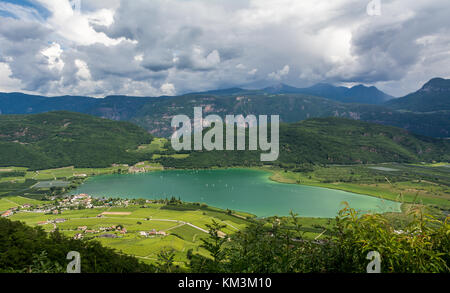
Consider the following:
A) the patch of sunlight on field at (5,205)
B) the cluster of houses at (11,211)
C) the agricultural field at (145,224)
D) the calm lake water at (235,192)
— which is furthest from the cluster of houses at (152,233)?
the patch of sunlight on field at (5,205)

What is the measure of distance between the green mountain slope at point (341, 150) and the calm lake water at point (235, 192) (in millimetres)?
25050

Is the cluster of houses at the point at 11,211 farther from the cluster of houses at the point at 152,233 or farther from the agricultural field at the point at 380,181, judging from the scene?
the agricultural field at the point at 380,181

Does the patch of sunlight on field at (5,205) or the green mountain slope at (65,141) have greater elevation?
the green mountain slope at (65,141)

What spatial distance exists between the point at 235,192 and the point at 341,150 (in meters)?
92.4

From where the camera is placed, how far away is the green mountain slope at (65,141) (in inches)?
4678

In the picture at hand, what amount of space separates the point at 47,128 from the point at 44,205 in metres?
116

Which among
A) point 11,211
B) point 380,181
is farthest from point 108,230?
point 380,181

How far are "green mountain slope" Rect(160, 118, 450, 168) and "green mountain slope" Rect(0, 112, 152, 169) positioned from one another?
117 ft

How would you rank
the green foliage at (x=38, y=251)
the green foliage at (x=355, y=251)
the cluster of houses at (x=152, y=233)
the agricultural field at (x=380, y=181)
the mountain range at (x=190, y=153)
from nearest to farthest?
1. the green foliage at (x=355, y=251)
2. the green foliage at (x=38, y=251)
3. the cluster of houses at (x=152, y=233)
4. the agricultural field at (x=380, y=181)
5. the mountain range at (x=190, y=153)

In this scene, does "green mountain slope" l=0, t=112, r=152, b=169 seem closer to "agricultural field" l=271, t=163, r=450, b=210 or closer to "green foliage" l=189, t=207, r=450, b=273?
"agricultural field" l=271, t=163, r=450, b=210

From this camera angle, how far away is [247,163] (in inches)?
5172

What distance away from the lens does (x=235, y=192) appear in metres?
77.9

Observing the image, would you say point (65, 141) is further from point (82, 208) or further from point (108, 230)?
point (108, 230)
